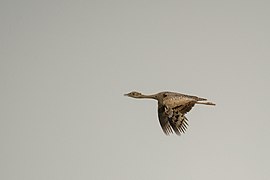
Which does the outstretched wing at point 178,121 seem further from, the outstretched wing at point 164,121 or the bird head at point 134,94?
the bird head at point 134,94

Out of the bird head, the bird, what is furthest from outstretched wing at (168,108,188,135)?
the bird head

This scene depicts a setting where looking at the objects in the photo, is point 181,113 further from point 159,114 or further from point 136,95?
point 136,95

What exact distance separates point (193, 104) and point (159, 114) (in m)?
0.87

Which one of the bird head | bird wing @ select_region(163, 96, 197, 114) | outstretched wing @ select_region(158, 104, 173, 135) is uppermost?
the bird head

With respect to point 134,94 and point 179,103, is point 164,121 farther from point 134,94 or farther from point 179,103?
point 134,94

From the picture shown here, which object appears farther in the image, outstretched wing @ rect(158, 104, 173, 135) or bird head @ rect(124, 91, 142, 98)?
bird head @ rect(124, 91, 142, 98)

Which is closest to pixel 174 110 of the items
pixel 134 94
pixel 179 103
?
pixel 179 103

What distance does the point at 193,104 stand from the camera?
57.2ft

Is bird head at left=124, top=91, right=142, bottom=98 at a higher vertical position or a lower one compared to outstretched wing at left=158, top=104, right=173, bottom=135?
higher

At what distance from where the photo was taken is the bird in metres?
16.7

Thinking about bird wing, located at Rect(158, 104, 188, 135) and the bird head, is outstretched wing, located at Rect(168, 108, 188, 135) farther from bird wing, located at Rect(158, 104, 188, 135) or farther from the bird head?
the bird head

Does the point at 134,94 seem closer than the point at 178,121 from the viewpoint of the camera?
No

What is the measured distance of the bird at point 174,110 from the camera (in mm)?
16703

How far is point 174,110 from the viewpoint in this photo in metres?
17.0
